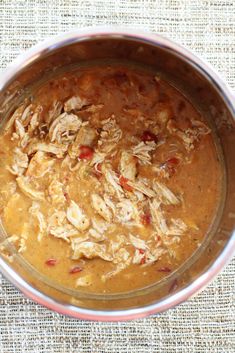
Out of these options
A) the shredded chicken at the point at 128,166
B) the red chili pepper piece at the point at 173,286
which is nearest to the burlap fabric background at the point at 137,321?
the red chili pepper piece at the point at 173,286

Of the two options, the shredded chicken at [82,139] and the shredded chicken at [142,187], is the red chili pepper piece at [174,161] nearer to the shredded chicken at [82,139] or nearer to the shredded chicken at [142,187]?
the shredded chicken at [142,187]

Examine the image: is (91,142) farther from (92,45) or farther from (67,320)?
(67,320)

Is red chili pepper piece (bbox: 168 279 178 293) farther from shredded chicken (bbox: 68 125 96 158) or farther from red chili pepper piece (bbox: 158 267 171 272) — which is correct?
shredded chicken (bbox: 68 125 96 158)

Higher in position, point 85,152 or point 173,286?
point 85,152

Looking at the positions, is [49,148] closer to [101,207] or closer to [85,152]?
[85,152]

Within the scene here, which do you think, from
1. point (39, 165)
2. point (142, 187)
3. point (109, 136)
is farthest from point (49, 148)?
point (142, 187)

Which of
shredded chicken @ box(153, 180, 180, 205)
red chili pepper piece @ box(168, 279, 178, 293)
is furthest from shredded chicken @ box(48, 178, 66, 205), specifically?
red chili pepper piece @ box(168, 279, 178, 293)

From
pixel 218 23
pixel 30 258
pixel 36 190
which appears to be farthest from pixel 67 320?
pixel 218 23
